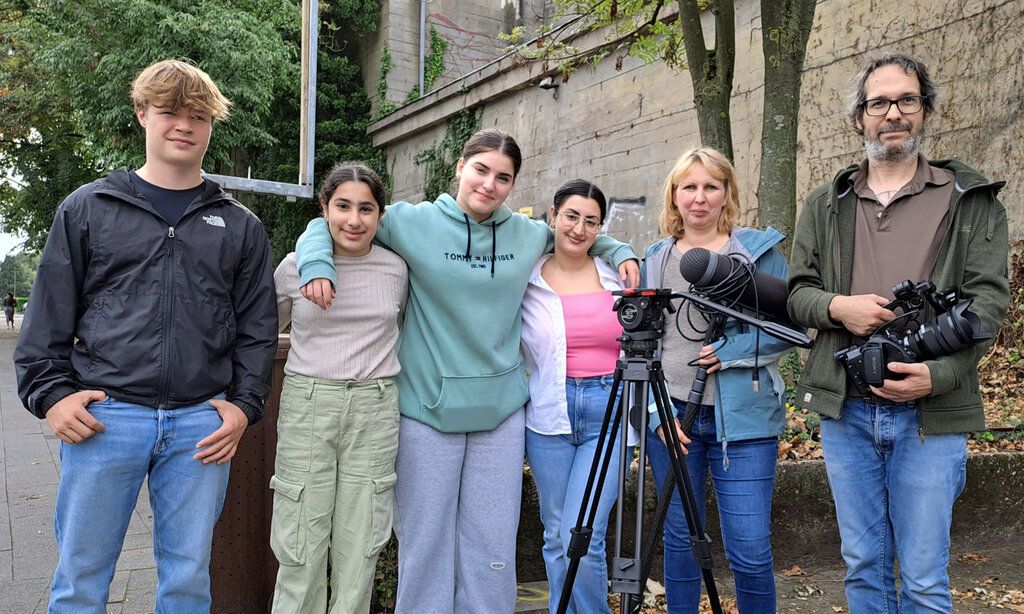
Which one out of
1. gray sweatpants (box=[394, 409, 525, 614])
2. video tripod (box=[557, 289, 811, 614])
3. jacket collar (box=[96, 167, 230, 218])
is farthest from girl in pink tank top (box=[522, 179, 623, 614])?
jacket collar (box=[96, 167, 230, 218])

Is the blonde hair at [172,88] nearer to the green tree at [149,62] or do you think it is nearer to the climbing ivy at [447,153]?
the climbing ivy at [447,153]

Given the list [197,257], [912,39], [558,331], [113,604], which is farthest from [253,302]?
[912,39]

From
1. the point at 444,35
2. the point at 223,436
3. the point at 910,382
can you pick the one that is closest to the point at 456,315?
the point at 223,436

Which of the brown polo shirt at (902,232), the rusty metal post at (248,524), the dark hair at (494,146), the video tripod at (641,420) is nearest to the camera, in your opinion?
the video tripod at (641,420)

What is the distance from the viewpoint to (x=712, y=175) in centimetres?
291

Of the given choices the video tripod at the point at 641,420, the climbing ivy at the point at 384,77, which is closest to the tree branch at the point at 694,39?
the video tripod at the point at 641,420

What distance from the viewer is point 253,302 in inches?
106

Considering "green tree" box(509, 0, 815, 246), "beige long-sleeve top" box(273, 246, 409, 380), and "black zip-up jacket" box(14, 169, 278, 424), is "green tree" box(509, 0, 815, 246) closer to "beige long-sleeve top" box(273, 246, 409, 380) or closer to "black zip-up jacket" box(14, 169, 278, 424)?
"beige long-sleeve top" box(273, 246, 409, 380)

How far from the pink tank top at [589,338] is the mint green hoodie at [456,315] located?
20 centimetres

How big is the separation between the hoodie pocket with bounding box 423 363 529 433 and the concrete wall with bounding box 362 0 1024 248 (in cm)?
591

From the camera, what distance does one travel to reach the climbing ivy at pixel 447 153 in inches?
567

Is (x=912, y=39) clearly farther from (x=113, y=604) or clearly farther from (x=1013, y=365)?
(x=113, y=604)

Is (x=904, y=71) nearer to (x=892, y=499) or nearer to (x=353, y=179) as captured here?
(x=892, y=499)

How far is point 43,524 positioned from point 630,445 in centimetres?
409
